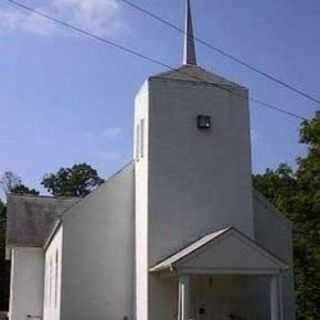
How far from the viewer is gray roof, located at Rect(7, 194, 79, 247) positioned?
3353cm

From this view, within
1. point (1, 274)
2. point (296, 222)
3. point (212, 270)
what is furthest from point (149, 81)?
point (1, 274)

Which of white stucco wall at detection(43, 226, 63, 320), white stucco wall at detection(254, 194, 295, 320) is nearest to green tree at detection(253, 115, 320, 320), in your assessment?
white stucco wall at detection(254, 194, 295, 320)

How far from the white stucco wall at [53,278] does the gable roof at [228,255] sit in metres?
4.93

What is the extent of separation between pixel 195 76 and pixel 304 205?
44.9 ft

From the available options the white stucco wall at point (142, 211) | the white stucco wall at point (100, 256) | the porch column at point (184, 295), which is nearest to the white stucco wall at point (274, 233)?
the white stucco wall at point (142, 211)

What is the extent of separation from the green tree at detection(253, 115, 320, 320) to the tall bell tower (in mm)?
9488

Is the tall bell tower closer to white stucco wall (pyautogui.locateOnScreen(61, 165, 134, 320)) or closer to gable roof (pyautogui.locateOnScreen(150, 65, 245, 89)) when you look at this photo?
gable roof (pyautogui.locateOnScreen(150, 65, 245, 89))

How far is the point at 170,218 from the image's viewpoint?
78.5 ft

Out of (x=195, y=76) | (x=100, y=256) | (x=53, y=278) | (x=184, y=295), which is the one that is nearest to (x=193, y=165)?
(x=195, y=76)

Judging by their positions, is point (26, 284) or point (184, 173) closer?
point (184, 173)

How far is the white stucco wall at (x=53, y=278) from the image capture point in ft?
83.3

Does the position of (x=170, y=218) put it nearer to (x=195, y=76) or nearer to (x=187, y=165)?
(x=187, y=165)

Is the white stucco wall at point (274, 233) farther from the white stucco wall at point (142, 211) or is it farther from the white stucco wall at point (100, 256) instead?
the white stucco wall at point (100, 256)

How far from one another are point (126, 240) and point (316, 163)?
12.2 meters
